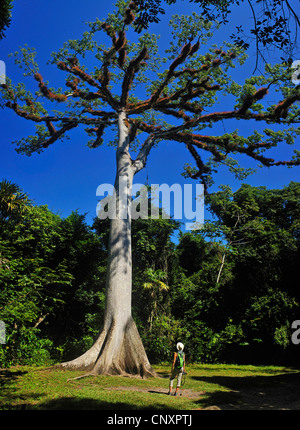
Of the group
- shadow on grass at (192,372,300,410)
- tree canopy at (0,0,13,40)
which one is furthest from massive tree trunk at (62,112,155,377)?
tree canopy at (0,0,13,40)

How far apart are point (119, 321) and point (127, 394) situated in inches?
122

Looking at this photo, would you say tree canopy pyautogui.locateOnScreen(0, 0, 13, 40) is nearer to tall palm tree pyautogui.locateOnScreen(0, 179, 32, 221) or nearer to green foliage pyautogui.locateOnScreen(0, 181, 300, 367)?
tall palm tree pyautogui.locateOnScreen(0, 179, 32, 221)

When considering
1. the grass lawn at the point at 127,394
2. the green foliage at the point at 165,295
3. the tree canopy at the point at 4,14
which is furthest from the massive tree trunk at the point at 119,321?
the tree canopy at the point at 4,14

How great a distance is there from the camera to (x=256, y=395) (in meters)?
6.65

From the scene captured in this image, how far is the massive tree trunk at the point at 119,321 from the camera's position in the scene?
26.5 feet

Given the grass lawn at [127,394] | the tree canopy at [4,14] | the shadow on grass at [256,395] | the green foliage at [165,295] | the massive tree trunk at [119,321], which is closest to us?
the tree canopy at [4,14]

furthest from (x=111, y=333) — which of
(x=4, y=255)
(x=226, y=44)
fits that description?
(x=226, y=44)

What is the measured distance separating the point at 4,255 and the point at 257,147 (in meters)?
10.7

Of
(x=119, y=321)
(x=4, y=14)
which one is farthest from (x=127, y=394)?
(x=4, y=14)

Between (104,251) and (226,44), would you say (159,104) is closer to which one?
(226,44)

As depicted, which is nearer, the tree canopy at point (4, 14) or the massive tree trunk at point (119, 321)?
the tree canopy at point (4, 14)

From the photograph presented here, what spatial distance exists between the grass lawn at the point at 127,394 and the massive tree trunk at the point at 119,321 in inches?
22.2

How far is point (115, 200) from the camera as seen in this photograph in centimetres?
→ 1065

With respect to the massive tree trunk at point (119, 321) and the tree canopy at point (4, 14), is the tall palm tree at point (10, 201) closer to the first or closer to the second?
the massive tree trunk at point (119, 321)
